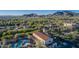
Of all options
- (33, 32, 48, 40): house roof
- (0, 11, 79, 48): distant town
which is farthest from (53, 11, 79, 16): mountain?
(33, 32, 48, 40): house roof

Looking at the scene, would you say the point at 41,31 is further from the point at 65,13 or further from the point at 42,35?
the point at 65,13

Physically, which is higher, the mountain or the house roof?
the mountain

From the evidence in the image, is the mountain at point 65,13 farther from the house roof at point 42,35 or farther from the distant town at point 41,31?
the house roof at point 42,35

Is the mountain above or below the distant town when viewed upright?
above

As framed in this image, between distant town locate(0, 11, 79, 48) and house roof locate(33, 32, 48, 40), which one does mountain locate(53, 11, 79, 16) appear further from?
house roof locate(33, 32, 48, 40)

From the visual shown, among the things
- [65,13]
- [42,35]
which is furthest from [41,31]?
[65,13]
